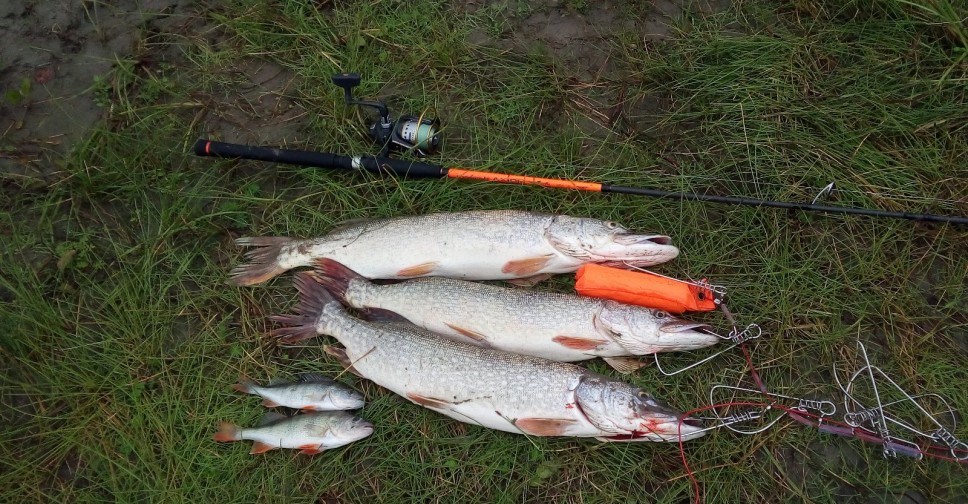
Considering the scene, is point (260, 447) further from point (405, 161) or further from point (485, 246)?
point (405, 161)

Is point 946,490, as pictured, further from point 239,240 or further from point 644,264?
point 239,240

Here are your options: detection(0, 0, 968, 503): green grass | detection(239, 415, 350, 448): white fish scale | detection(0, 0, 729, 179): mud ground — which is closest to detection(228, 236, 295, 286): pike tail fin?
detection(0, 0, 968, 503): green grass

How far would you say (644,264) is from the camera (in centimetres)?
288

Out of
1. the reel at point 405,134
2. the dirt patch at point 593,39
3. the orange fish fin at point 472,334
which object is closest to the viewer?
the orange fish fin at point 472,334

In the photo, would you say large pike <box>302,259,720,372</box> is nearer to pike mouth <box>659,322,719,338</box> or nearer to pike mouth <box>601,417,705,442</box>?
pike mouth <box>659,322,719,338</box>

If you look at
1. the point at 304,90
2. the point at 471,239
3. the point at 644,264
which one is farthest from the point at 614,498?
the point at 304,90

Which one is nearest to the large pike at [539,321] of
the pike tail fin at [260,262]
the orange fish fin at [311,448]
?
the pike tail fin at [260,262]

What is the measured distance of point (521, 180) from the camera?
3.04m

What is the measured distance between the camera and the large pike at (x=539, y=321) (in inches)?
108

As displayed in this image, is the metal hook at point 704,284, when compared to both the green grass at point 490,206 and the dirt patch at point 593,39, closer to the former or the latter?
the green grass at point 490,206

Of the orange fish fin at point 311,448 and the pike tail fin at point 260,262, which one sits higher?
the pike tail fin at point 260,262

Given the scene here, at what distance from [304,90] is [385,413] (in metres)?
1.93

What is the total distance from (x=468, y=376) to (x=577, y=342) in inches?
21.2

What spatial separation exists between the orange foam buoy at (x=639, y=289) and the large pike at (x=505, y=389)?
39 centimetres
